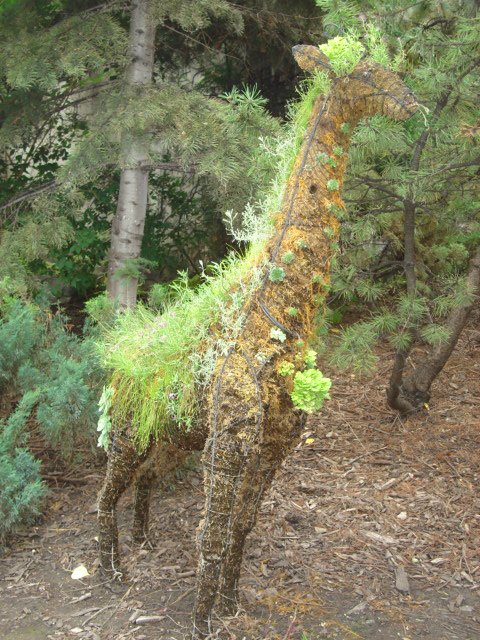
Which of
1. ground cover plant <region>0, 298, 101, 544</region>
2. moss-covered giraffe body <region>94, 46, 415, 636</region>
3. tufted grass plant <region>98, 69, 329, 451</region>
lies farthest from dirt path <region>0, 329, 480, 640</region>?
tufted grass plant <region>98, 69, 329, 451</region>

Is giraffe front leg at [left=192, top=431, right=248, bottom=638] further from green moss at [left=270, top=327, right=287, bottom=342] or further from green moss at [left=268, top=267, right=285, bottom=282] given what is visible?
green moss at [left=268, top=267, right=285, bottom=282]

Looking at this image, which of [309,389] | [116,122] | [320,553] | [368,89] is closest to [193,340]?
[309,389]

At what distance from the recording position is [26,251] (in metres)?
4.84

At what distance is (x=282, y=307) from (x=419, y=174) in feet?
5.05

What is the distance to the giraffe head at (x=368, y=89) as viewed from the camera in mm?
2373

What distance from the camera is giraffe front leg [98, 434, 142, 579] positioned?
2.82 m

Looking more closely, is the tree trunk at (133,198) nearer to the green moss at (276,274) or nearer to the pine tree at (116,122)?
the pine tree at (116,122)

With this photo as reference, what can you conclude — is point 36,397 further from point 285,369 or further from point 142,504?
point 285,369

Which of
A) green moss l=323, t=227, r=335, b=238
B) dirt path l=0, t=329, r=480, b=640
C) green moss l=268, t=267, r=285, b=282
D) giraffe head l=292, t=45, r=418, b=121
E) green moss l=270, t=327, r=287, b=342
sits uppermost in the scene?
giraffe head l=292, t=45, r=418, b=121

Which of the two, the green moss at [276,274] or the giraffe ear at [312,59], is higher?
the giraffe ear at [312,59]

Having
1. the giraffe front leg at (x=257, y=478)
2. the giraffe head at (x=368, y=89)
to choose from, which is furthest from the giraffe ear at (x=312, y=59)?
the giraffe front leg at (x=257, y=478)

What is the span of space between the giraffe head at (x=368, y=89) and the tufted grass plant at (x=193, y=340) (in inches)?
2.4

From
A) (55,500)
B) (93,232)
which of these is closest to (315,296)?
(55,500)

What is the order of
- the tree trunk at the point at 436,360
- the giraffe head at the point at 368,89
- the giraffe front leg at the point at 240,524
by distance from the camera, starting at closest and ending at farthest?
1. the giraffe head at the point at 368,89
2. the giraffe front leg at the point at 240,524
3. the tree trunk at the point at 436,360
